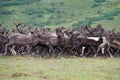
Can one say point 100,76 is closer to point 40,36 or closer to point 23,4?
point 40,36

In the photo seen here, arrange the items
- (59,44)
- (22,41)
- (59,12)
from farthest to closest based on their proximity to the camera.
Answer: (59,12) → (59,44) → (22,41)

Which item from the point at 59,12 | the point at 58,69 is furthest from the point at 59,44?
the point at 59,12

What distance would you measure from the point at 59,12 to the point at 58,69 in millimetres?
64566

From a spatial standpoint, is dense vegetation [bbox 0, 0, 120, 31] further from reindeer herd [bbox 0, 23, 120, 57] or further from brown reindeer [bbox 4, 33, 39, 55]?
brown reindeer [bbox 4, 33, 39, 55]

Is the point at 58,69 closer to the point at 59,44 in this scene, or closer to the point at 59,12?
the point at 59,44

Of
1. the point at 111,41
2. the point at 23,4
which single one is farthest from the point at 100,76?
the point at 23,4

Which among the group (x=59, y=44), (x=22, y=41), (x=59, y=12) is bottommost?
(x=59, y=12)

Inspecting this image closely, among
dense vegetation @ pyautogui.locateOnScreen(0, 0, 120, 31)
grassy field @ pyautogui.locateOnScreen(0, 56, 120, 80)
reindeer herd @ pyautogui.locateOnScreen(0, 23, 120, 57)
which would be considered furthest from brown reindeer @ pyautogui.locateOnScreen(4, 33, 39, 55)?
dense vegetation @ pyautogui.locateOnScreen(0, 0, 120, 31)

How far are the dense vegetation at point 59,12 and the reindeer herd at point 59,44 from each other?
46116 millimetres

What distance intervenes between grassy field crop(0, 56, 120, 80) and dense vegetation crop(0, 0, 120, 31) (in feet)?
161

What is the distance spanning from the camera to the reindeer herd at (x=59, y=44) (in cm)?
2266

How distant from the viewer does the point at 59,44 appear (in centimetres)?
2323

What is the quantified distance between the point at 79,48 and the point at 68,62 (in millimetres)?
3524

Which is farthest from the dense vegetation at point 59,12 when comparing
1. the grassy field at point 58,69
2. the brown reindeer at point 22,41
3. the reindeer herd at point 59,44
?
the grassy field at point 58,69
